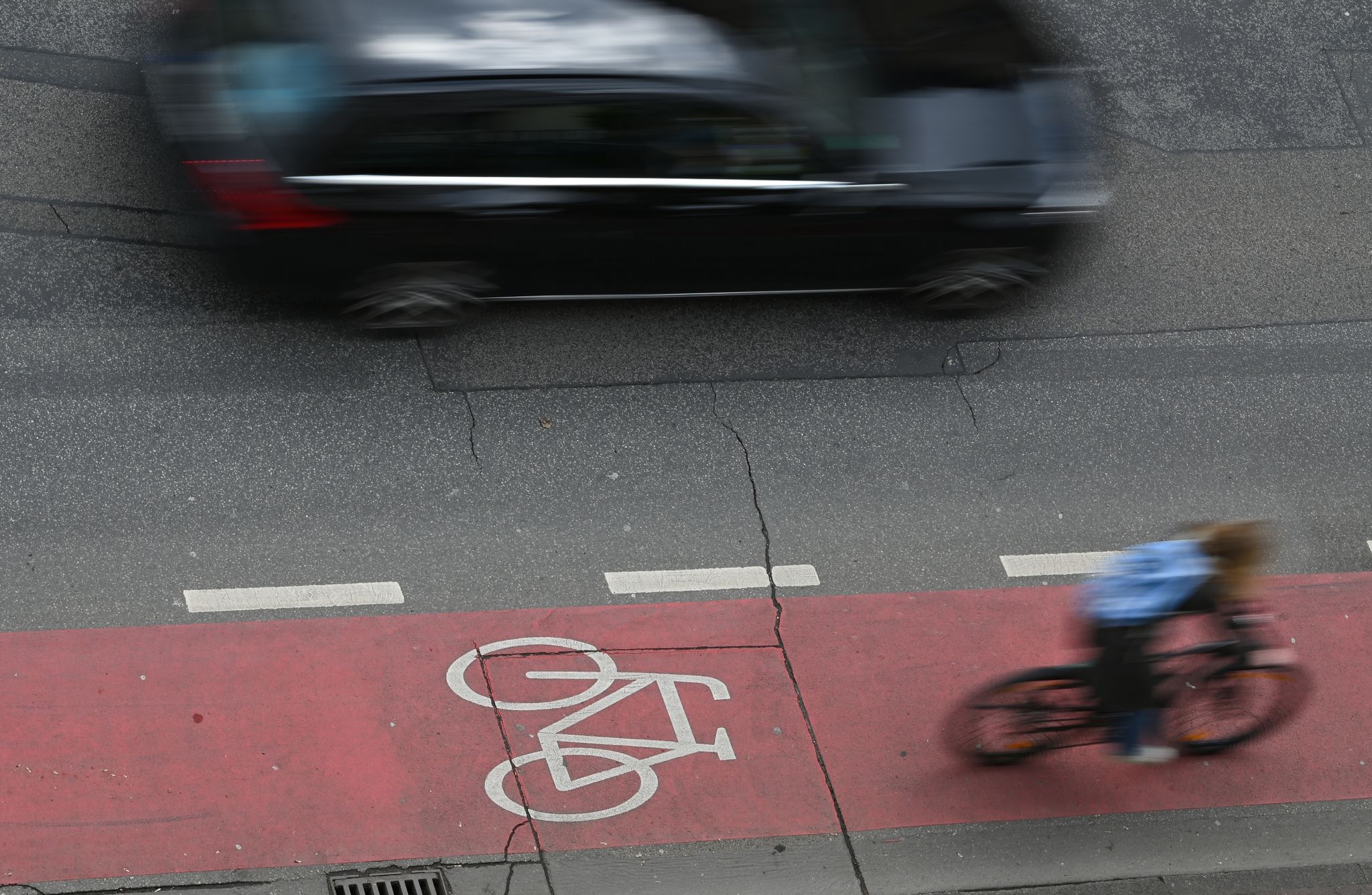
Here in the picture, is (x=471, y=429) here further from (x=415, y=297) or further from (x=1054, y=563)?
(x=1054, y=563)

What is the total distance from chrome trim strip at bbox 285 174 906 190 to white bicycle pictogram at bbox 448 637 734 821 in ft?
7.66

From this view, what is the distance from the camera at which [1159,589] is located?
5027 mm

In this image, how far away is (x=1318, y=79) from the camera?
350 inches

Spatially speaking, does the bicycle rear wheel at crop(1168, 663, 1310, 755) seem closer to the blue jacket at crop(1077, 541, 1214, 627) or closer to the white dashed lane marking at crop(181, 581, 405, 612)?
the blue jacket at crop(1077, 541, 1214, 627)

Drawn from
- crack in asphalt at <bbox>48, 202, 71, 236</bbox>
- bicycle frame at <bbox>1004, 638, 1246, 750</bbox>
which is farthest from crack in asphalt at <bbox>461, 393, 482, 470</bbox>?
bicycle frame at <bbox>1004, 638, 1246, 750</bbox>

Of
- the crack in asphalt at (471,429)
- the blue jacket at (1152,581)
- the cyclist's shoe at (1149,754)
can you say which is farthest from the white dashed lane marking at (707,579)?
the blue jacket at (1152,581)

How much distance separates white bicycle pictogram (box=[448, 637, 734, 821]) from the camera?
19.3 feet

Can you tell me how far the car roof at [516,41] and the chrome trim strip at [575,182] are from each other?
50 cm

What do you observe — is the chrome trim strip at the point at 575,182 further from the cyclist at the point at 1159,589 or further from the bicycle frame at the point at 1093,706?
the bicycle frame at the point at 1093,706

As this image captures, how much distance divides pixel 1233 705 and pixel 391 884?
13.3 ft

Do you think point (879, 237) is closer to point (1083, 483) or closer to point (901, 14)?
point (901, 14)

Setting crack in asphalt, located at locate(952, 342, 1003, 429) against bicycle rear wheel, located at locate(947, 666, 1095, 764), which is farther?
crack in asphalt, located at locate(952, 342, 1003, 429)

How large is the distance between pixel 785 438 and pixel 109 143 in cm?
444

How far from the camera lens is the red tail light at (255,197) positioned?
242 inches
